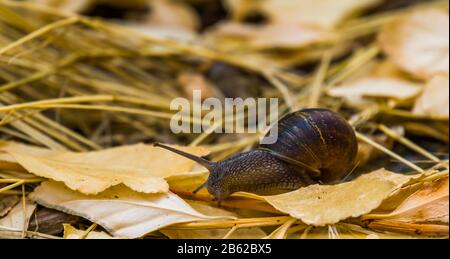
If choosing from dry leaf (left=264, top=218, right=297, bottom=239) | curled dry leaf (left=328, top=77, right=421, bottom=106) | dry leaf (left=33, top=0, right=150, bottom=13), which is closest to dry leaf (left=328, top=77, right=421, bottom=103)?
curled dry leaf (left=328, top=77, right=421, bottom=106)

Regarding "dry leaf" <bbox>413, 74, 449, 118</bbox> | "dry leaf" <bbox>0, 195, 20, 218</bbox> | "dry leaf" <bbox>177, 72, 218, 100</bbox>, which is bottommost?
"dry leaf" <bbox>0, 195, 20, 218</bbox>

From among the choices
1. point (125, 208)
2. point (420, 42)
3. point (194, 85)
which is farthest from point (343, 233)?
point (194, 85)

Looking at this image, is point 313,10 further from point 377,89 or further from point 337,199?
point 337,199

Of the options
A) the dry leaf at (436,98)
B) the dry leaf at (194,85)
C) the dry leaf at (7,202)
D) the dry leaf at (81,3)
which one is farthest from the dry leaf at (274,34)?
the dry leaf at (7,202)

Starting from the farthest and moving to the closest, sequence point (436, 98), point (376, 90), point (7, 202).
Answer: point (376, 90) → point (436, 98) → point (7, 202)

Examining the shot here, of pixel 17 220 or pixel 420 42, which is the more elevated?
pixel 420 42

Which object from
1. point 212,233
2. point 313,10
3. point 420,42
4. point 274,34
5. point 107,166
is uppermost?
point 313,10

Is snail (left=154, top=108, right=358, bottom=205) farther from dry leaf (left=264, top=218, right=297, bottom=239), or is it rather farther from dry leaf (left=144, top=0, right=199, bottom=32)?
dry leaf (left=144, top=0, right=199, bottom=32)

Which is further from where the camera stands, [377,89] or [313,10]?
[313,10]
